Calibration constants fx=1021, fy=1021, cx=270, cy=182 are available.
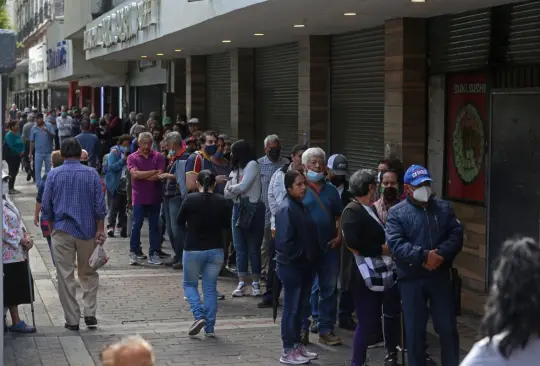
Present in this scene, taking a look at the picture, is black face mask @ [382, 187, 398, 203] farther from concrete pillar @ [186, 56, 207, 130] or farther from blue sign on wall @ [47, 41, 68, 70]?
blue sign on wall @ [47, 41, 68, 70]

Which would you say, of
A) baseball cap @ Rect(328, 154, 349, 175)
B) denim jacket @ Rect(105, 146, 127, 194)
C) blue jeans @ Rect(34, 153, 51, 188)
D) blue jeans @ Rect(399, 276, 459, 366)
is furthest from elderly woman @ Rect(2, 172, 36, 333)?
blue jeans @ Rect(34, 153, 51, 188)

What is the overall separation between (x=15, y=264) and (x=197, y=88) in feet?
43.2

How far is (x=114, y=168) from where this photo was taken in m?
15.3

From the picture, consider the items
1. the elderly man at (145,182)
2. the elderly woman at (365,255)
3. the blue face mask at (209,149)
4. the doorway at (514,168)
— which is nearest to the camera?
the elderly woman at (365,255)

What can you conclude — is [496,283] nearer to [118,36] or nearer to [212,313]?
[212,313]

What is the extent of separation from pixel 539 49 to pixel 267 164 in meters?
3.52

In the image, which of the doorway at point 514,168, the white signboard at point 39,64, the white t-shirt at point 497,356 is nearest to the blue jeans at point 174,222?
the doorway at point 514,168

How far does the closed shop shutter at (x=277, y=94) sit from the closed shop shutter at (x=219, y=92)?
172 centimetres

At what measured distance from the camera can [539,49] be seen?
923cm

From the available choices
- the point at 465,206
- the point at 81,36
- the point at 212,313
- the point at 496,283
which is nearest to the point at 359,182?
the point at 212,313

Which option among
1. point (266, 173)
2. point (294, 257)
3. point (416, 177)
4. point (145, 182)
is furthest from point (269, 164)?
point (416, 177)

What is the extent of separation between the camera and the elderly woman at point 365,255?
308 inches

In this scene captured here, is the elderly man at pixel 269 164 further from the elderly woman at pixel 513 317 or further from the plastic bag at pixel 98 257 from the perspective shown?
the elderly woman at pixel 513 317

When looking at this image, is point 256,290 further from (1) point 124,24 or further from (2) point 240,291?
(1) point 124,24
